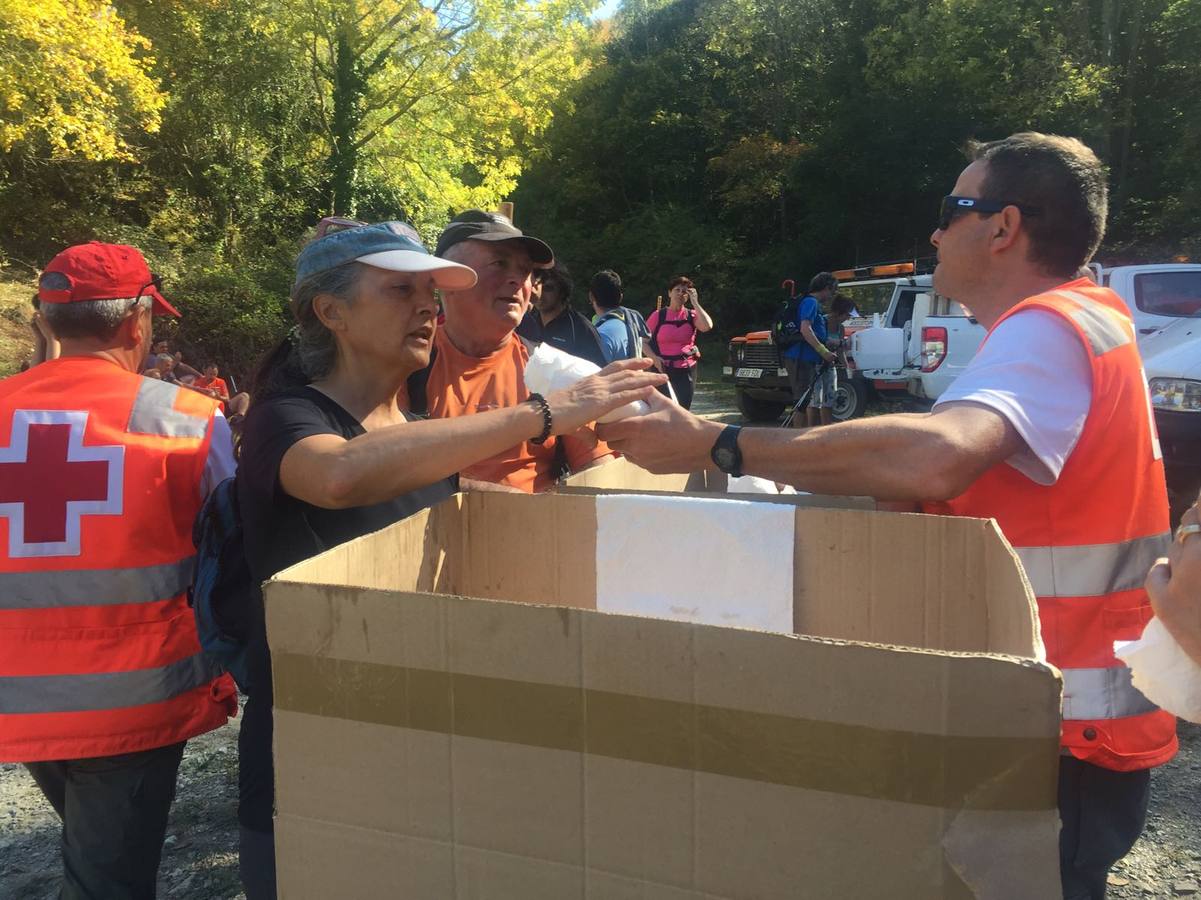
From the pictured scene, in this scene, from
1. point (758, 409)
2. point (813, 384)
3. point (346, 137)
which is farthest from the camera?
point (346, 137)

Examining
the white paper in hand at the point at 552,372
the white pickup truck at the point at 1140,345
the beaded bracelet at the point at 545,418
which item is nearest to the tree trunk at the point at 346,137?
the white pickup truck at the point at 1140,345

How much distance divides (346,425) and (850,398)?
427 inches

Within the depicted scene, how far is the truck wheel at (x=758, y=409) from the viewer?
13375mm

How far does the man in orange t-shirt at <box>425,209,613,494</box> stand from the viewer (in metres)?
2.65

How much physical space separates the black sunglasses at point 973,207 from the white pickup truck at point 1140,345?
115 cm

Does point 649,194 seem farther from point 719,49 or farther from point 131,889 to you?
point 131,889

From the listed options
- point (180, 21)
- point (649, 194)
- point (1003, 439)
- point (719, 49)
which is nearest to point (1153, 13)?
point (719, 49)

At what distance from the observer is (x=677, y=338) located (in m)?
9.59

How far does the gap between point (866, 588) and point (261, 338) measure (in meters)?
16.8

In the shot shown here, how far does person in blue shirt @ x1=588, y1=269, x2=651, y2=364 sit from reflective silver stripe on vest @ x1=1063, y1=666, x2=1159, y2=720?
5401 millimetres

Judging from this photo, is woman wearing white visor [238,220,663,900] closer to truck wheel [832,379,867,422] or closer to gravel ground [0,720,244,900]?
gravel ground [0,720,244,900]

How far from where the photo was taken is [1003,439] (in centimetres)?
147

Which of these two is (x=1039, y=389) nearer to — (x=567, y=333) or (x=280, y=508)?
(x=280, y=508)

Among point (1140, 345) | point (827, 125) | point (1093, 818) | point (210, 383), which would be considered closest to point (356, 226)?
point (1093, 818)
